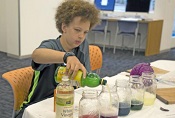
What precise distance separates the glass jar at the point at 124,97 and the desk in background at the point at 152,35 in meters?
4.96

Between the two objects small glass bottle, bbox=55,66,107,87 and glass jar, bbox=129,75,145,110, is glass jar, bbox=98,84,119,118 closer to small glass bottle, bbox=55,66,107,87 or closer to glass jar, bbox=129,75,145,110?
small glass bottle, bbox=55,66,107,87

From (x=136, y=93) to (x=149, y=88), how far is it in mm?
144

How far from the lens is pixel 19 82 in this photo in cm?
162

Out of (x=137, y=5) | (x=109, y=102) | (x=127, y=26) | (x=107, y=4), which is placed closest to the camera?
(x=109, y=102)

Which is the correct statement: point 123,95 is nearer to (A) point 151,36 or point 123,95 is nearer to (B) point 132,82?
(B) point 132,82

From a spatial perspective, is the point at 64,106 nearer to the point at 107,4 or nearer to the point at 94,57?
the point at 94,57

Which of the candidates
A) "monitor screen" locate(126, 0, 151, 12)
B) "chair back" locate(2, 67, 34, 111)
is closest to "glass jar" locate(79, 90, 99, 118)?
"chair back" locate(2, 67, 34, 111)

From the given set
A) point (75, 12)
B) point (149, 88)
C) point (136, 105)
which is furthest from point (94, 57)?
point (136, 105)

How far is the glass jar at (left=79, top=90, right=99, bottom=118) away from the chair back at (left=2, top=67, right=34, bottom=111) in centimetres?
64

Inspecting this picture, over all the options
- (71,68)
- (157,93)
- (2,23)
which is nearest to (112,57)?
(2,23)

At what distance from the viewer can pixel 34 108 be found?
1.25m

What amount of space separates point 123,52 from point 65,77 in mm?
5578

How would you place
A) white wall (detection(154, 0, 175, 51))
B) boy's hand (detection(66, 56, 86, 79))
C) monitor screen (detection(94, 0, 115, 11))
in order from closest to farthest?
boy's hand (detection(66, 56, 86, 79)), white wall (detection(154, 0, 175, 51)), monitor screen (detection(94, 0, 115, 11))

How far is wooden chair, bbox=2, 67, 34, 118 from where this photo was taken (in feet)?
5.21
